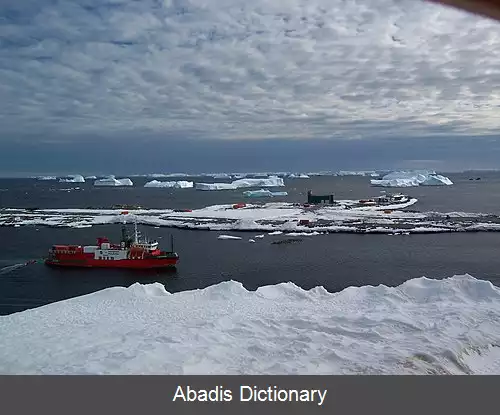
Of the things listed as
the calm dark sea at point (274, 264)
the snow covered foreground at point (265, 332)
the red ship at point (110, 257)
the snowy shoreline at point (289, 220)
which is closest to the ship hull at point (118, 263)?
the red ship at point (110, 257)

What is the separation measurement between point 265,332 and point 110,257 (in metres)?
4.87

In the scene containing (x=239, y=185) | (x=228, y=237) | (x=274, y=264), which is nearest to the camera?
(x=274, y=264)

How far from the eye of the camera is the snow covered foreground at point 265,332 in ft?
6.07

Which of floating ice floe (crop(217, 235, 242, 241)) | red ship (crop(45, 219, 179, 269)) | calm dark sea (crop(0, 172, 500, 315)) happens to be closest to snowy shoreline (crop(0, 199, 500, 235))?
calm dark sea (crop(0, 172, 500, 315))

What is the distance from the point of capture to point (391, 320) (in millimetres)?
2543

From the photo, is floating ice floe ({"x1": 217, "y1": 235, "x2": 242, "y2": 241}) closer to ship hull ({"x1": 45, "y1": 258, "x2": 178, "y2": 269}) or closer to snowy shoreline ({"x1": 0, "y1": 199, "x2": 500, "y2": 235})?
snowy shoreline ({"x1": 0, "y1": 199, "x2": 500, "y2": 235})

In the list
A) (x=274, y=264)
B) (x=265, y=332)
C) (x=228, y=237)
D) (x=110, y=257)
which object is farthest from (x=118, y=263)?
(x=265, y=332)

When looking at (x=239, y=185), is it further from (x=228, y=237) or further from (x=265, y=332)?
(x=265, y=332)

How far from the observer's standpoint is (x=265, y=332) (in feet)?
7.75

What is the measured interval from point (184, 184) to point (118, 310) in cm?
2676

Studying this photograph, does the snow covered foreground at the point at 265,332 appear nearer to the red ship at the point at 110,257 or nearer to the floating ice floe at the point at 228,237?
the red ship at the point at 110,257
